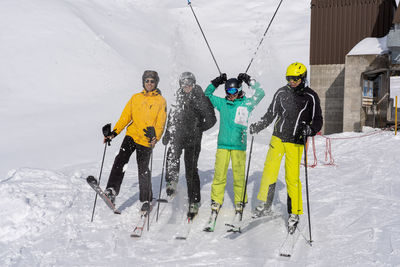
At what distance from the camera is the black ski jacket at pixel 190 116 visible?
16.6 feet

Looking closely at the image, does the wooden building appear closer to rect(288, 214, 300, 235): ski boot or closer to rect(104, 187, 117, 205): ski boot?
rect(288, 214, 300, 235): ski boot

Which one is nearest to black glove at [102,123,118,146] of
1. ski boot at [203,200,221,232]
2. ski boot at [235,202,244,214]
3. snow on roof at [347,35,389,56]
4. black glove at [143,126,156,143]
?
black glove at [143,126,156,143]

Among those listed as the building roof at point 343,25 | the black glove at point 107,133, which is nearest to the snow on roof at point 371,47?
the building roof at point 343,25

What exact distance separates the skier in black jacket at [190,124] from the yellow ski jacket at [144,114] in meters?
0.34

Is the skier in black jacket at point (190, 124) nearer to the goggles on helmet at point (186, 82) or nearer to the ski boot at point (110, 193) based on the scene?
the goggles on helmet at point (186, 82)

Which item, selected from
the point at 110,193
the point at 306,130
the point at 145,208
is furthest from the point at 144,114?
the point at 306,130

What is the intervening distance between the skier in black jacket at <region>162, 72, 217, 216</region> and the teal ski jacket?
0.29 metres

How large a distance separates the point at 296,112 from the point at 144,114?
1982mm

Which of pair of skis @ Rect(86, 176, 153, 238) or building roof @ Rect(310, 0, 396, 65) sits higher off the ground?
building roof @ Rect(310, 0, 396, 65)

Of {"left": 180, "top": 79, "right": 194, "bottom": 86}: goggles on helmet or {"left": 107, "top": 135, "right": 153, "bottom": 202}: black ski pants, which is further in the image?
{"left": 180, "top": 79, "right": 194, "bottom": 86}: goggles on helmet

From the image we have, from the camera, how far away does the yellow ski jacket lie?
16.1ft

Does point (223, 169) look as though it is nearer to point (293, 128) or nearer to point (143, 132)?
point (293, 128)

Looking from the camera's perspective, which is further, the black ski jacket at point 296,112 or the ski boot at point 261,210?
Answer: the ski boot at point 261,210

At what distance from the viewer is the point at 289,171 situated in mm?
4574
